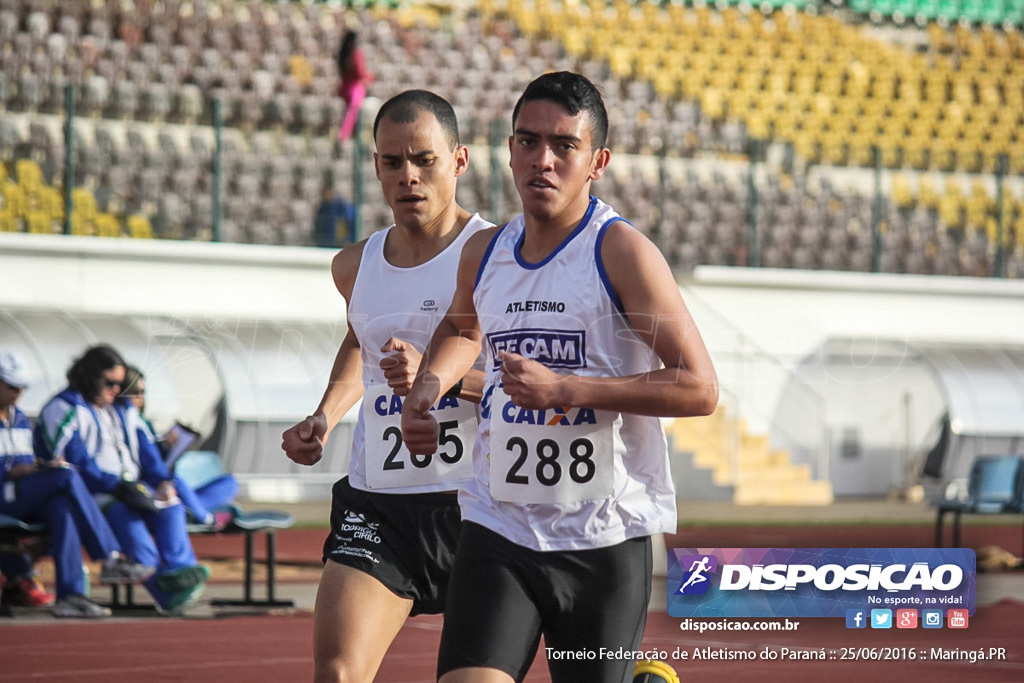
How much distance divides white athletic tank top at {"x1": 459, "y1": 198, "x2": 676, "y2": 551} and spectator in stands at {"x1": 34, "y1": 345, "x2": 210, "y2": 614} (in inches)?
235

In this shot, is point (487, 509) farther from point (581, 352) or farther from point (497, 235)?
point (497, 235)

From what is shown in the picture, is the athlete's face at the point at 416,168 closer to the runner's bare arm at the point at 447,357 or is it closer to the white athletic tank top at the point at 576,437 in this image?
the runner's bare arm at the point at 447,357

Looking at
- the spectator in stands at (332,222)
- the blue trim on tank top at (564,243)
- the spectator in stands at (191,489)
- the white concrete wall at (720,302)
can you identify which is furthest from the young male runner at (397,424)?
the spectator in stands at (332,222)

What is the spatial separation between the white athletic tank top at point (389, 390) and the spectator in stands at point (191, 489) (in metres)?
4.85

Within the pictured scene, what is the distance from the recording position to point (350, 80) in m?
19.5

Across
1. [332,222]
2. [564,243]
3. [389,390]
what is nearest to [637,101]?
[332,222]

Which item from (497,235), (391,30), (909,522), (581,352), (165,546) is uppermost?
(391,30)

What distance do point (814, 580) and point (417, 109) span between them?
170 cm

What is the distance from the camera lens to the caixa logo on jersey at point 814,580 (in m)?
3.81

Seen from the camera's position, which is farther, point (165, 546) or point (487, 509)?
point (165, 546)

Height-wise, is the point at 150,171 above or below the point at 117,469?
above

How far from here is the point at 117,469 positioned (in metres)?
9.10

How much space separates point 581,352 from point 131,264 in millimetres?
14392

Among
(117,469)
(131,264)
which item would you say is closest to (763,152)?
(131,264)
